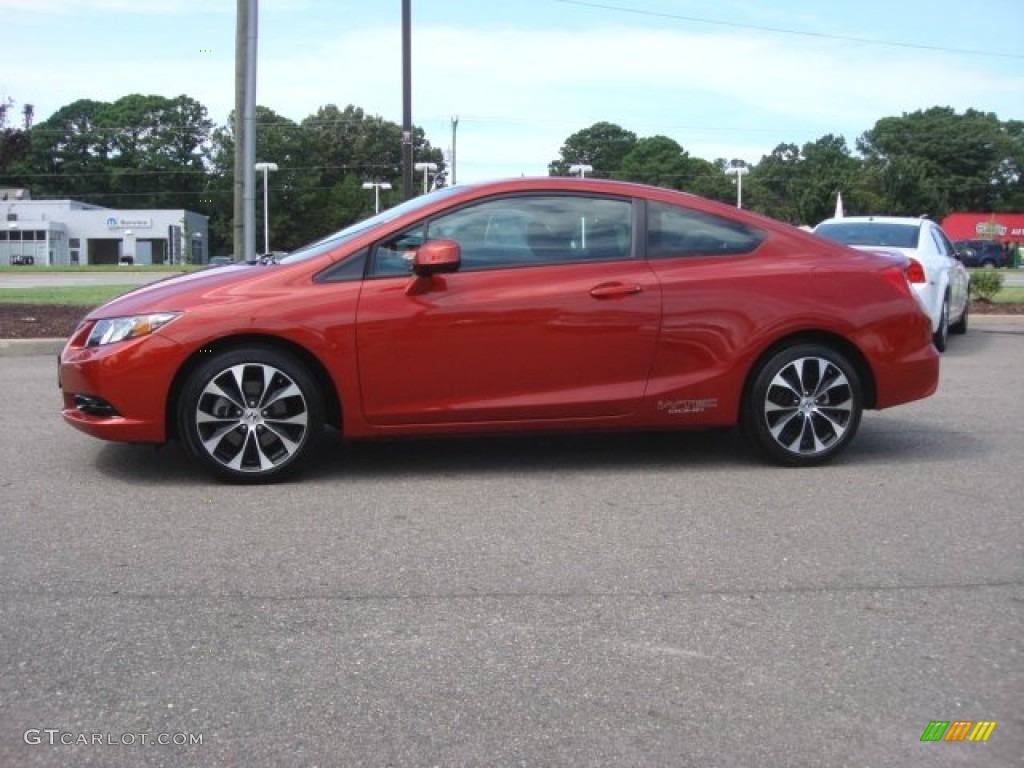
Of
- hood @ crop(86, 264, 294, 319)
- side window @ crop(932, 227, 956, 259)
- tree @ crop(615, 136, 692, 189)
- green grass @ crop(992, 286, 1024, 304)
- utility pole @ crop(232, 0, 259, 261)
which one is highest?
tree @ crop(615, 136, 692, 189)

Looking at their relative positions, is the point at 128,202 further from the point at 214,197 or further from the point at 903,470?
the point at 903,470

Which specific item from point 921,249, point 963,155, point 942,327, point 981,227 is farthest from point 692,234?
point 963,155

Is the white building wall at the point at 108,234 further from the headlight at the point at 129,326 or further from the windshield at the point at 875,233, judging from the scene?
the headlight at the point at 129,326

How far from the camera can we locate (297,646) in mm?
3223

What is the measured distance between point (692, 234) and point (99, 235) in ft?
253

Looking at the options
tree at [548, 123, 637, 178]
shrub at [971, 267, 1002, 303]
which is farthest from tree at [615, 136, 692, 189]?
shrub at [971, 267, 1002, 303]

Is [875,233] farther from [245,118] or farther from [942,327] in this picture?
[245,118]

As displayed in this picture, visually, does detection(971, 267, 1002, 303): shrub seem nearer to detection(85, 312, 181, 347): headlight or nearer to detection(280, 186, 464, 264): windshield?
detection(280, 186, 464, 264): windshield

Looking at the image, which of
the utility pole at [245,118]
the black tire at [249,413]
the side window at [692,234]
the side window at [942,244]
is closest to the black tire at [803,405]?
the side window at [692,234]

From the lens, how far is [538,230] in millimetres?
5312

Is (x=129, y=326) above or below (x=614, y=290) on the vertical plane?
below

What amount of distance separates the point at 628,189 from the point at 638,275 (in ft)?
1.72

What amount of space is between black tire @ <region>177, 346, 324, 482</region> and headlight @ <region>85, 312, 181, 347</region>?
0.30 meters

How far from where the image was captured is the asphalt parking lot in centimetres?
270
